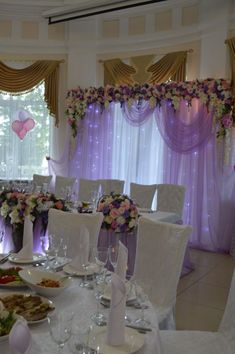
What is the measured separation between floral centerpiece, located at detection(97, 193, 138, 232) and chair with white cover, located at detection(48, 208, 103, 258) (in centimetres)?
72

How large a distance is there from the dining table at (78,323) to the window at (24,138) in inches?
222

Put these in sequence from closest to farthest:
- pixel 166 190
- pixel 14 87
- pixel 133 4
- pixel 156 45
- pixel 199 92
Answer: pixel 166 190
pixel 199 92
pixel 133 4
pixel 156 45
pixel 14 87

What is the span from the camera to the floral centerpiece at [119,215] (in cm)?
373

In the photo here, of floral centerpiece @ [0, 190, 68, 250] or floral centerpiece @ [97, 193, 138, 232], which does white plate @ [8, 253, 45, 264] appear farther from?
floral centerpiece @ [0, 190, 68, 250]

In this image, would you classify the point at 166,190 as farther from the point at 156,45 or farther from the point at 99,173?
the point at 156,45

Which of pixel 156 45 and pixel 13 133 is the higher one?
pixel 156 45

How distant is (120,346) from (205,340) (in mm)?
828

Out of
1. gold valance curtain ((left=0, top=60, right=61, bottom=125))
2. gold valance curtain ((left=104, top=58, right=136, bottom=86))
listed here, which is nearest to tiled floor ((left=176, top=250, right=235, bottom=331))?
gold valance curtain ((left=104, top=58, right=136, bottom=86))

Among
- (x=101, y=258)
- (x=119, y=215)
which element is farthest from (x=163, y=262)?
(x=119, y=215)

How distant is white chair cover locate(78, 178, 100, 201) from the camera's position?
19.3ft

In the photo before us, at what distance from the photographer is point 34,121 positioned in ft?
25.0

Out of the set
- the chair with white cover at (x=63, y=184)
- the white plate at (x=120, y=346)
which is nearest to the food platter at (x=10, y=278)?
the white plate at (x=120, y=346)

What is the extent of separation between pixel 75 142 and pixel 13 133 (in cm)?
124

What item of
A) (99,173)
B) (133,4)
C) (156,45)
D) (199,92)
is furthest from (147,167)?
(133,4)
